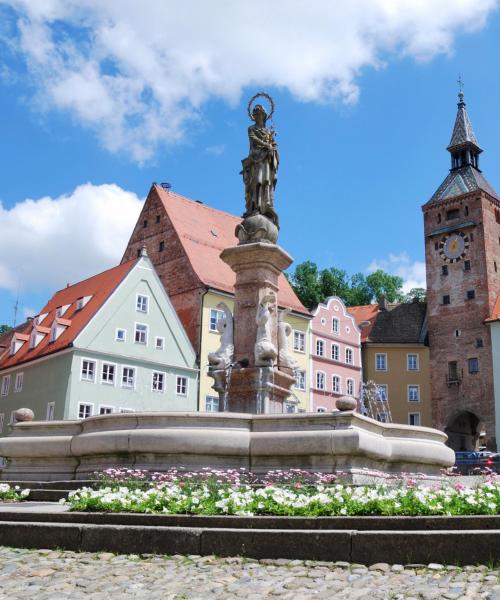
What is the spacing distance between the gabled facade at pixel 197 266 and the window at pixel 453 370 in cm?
1382

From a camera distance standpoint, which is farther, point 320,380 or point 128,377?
point 320,380

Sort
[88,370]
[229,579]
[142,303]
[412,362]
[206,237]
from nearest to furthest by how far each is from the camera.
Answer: [229,579] < [88,370] < [142,303] < [206,237] < [412,362]

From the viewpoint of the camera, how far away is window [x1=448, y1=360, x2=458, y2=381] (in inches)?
2223

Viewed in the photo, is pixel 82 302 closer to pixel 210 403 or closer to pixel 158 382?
pixel 158 382

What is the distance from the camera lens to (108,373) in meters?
37.6

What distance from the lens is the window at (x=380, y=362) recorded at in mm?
58281

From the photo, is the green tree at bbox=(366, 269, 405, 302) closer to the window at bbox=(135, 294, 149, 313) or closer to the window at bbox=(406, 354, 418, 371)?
the window at bbox=(406, 354, 418, 371)

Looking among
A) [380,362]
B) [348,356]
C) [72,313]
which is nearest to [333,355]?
[348,356]

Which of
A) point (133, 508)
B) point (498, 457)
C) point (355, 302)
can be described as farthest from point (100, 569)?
point (355, 302)

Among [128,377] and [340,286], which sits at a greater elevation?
[340,286]

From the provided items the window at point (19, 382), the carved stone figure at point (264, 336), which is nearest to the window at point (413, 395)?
the window at point (19, 382)

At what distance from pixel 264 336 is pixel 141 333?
974 inches

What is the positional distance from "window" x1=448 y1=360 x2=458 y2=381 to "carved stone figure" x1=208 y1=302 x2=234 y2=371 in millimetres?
43226

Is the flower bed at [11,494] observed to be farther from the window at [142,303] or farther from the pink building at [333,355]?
the pink building at [333,355]
